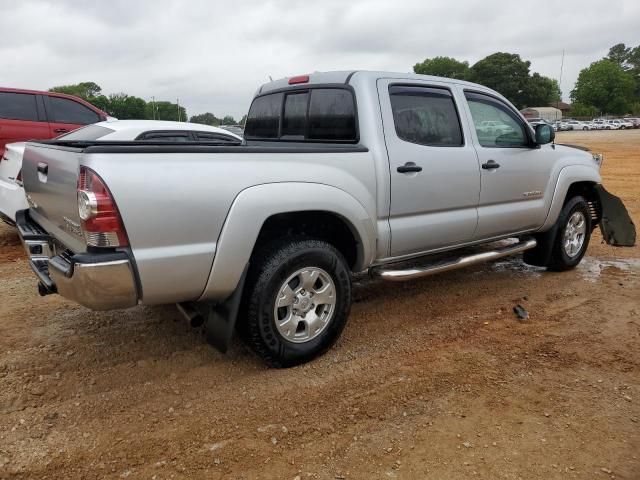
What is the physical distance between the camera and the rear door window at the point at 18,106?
805cm

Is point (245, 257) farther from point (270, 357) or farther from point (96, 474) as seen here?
point (96, 474)

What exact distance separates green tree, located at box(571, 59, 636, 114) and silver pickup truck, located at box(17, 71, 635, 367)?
100 m

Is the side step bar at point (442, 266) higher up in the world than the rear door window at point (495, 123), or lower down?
lower down

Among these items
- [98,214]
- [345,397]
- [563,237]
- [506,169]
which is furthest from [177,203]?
[563,237]

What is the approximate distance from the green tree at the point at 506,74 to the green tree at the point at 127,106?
51.5 meters

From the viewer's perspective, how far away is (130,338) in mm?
3828

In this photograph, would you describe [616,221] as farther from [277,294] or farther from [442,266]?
[277,294]

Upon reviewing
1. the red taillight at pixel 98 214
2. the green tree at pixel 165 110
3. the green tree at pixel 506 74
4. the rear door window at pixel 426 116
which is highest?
the green tree at pixel 506 74

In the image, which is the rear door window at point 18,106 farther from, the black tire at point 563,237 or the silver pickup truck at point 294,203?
the black tire at point 563,237

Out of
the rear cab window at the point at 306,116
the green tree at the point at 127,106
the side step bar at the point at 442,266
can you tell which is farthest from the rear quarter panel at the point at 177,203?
the green tree at the point at 127,106

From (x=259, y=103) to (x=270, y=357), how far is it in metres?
2.56

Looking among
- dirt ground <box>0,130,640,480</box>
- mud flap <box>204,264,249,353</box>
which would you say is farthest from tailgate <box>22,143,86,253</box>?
dirt ground <box>0,130,640,480</box>

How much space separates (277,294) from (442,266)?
154cm

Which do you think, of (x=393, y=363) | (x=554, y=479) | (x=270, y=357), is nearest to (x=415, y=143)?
(x=393, y=363)
